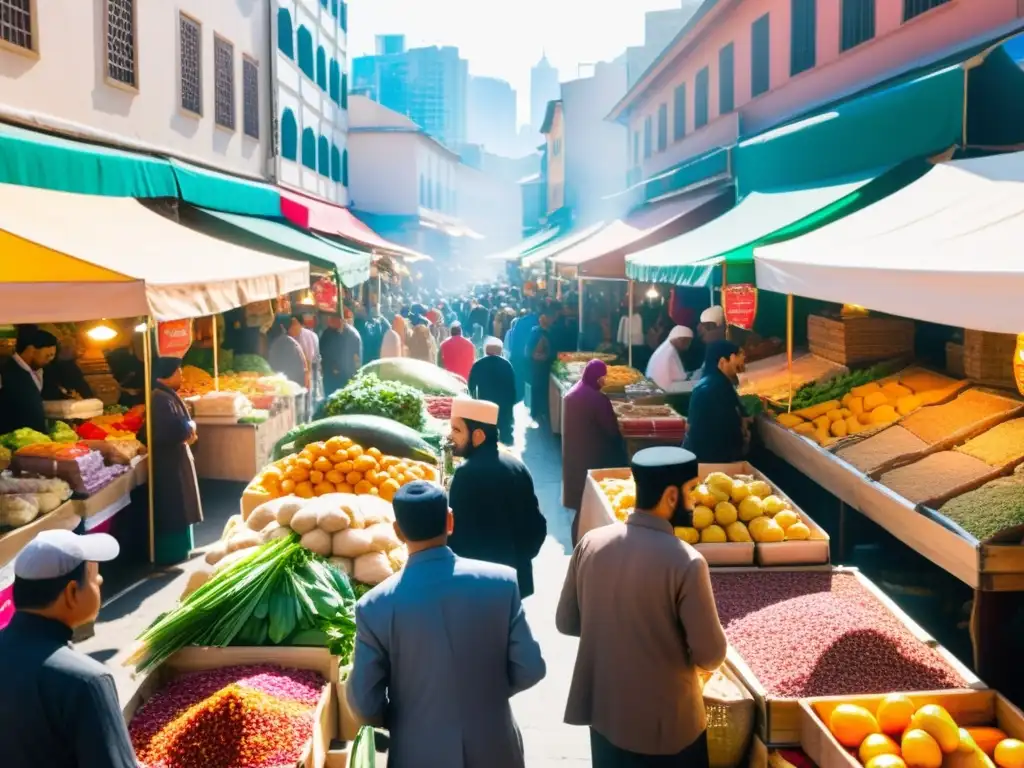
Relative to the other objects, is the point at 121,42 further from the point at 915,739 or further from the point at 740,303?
the point at 915,739

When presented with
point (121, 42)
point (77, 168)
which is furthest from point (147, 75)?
point (77, 168)

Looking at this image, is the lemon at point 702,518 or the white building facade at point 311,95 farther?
the white building facade at point 311,95

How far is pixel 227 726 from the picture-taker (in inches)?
145

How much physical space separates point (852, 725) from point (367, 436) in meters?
5.01

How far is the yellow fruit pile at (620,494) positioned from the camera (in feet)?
Result: 22.1

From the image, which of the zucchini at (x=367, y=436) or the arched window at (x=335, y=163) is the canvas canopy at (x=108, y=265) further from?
the arched window at (x=335, y=163)

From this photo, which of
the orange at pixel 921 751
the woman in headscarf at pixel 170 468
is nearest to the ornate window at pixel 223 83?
the woman in headscarf at pixel 170 468

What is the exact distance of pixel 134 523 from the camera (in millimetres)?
8836

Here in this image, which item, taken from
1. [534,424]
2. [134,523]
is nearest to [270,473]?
[134,523]

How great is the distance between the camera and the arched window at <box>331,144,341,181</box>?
100ft

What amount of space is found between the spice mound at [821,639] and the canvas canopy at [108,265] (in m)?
4.34

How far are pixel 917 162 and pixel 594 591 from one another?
708 centimetres

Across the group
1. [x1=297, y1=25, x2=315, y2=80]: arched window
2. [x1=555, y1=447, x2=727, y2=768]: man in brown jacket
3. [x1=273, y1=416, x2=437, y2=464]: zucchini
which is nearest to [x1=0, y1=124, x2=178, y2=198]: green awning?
[x1=273, y1=416, x2=437, y2=464]: zucchini

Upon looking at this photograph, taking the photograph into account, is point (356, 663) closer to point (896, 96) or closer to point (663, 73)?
point (896, 96)
